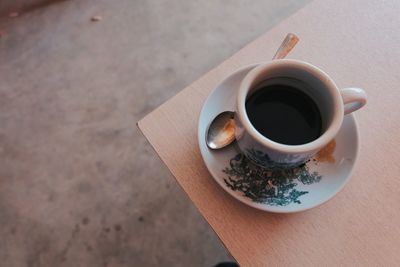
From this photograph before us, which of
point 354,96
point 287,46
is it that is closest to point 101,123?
point 287,46

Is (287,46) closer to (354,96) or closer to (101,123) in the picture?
(354,96)

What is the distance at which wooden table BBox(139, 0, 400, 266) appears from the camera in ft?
1.38

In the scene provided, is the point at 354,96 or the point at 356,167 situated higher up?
the point at 354,96

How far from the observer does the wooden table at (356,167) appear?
42 centimetres

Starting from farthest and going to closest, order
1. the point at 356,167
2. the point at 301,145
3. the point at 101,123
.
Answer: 1. the point at 101,123
2. the point at 356,167
3. the point at 301,145

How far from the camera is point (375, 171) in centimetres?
45

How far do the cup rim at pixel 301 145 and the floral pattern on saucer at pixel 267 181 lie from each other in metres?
0.07

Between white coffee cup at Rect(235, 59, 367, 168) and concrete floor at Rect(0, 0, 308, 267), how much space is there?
24.0 inches

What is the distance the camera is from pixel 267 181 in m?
Answer: 0.43

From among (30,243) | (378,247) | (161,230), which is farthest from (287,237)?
(30,243)

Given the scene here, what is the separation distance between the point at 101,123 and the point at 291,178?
0.80 meters

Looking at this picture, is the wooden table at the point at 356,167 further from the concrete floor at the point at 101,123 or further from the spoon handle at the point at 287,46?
the concrete floor at the point at 101,123

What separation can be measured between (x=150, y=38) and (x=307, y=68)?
3.05 ft

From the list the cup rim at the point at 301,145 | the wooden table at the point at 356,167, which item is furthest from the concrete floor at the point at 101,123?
the cup rim at the point at 301,145
